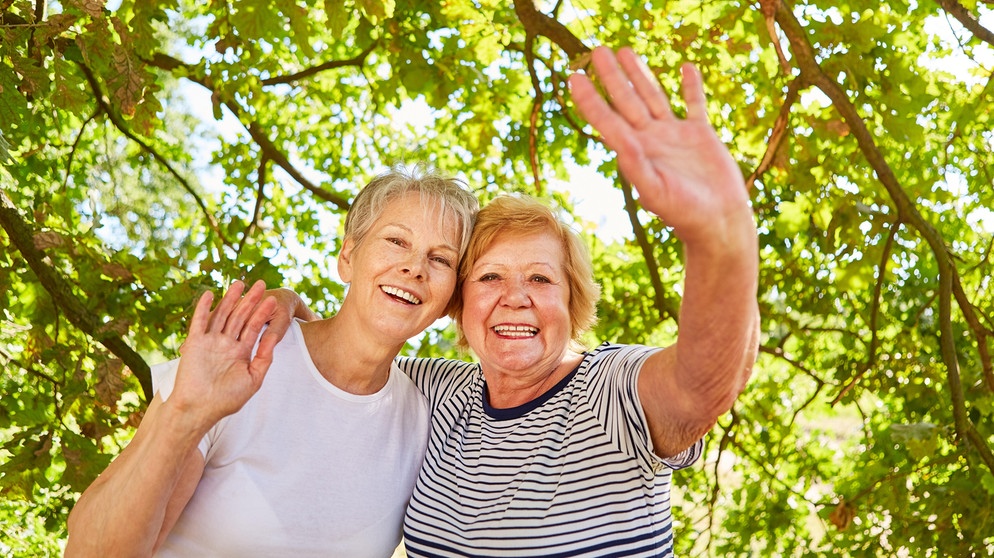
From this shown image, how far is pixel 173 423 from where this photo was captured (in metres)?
1.94

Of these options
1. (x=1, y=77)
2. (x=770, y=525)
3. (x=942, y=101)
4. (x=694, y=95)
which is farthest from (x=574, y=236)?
(x=770, y=525)

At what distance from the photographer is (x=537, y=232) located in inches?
99.3

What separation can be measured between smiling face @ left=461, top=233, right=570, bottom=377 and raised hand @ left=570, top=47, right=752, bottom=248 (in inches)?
38.7

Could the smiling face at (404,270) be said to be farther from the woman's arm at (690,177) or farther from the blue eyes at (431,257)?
the woman's arm at (690,177)

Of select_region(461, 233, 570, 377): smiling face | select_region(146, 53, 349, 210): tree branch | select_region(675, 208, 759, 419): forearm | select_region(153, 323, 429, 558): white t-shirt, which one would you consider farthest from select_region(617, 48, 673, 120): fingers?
select_region(146, 53, 349, 210): tree branch

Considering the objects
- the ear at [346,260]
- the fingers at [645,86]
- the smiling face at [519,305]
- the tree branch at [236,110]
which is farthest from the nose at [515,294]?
the tree branch at [236,110]

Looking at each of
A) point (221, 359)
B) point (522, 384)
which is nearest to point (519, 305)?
point (522, 384)

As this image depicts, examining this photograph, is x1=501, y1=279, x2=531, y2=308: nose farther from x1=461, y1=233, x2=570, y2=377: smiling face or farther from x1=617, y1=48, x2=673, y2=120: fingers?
x1=617, y1=48, x2=673, y2=120: fingers

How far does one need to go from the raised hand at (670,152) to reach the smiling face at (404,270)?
110 centimetres

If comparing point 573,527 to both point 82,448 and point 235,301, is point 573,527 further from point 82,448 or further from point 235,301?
point 82,448

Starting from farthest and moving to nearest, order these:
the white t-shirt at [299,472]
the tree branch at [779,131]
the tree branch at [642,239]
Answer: the tree branch at [642,239]
the tree branch at [779,131]
the white t-shirt at [299,472]

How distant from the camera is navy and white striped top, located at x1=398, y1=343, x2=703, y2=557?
6.81 feet

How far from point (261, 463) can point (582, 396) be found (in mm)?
767

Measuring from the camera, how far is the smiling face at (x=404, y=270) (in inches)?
97.2
